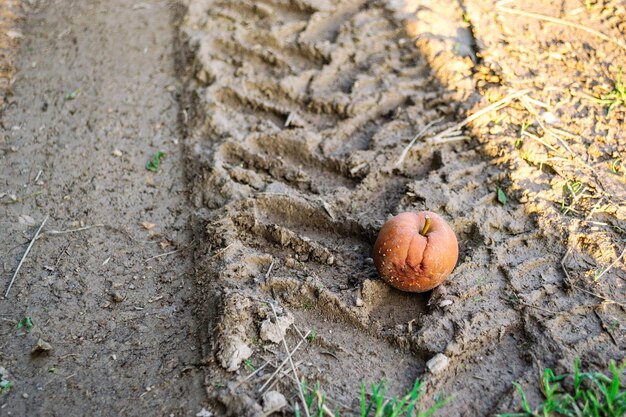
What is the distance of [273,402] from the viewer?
225 cm

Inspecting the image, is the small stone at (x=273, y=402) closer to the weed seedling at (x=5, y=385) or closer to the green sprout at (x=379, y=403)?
the green sprout at (x=379, y=403)

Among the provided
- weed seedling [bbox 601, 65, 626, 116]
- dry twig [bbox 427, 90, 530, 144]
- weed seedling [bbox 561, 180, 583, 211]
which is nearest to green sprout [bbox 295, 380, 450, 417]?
weed seedling [bbox 561, 180, 583, 211]

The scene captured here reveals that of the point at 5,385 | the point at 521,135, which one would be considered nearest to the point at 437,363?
the point at 521,135

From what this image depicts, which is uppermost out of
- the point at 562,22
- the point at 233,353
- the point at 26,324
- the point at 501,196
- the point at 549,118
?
the point at 562,22

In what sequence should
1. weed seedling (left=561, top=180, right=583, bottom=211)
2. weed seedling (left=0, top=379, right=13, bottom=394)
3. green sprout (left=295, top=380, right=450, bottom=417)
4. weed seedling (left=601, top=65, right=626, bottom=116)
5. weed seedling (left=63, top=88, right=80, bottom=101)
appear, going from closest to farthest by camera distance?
1. green sprout (left=295, top=380, right=450, bottom=417)
2. weed seedling (left=0, top=379, right=13, bottom=394)
3. weed seedling (left=561, top=180, right=583, bottom=211)
4. weed seedling (left=601, top=65, right=626, bottom=116)
5. weed seedling (left=63, top=88, right=80, bottom=101)

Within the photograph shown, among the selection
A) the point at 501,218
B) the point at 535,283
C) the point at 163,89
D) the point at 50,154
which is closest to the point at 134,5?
the point at 163,89

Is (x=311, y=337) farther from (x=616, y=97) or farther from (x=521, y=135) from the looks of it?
(x=616, y=97)

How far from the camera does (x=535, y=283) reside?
275 centimetres

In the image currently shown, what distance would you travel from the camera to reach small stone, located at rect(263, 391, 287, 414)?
224cm

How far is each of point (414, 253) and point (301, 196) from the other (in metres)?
0.87

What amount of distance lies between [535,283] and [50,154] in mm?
2837

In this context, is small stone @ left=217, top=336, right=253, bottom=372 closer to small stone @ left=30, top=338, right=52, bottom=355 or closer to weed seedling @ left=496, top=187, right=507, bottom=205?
small stone @ left=30, top=338, right=52, bottom=355

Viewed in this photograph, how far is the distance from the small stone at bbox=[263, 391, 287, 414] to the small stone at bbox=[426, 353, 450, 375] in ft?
2.00

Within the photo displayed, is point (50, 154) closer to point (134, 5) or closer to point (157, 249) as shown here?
point (157, 249)
